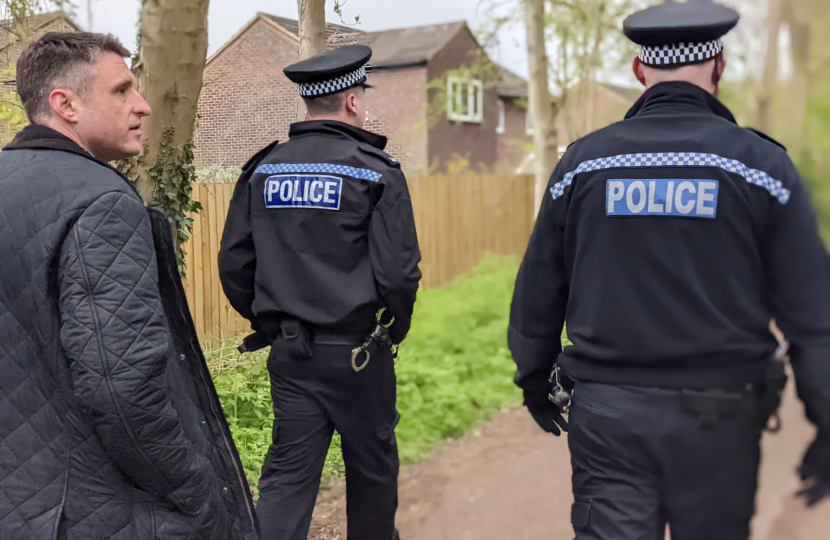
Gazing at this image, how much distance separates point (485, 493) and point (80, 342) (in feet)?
10.6

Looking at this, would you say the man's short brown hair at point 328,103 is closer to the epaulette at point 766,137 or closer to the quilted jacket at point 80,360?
the quilted jacket at point 80,360

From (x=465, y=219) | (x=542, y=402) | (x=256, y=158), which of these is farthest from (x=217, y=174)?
(x=465, y=219)

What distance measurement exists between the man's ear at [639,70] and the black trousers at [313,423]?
1.37m

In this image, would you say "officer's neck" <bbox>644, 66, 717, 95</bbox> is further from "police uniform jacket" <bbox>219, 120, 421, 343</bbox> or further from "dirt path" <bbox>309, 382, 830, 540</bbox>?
"dirt path" <bbox>309, 382, 830, 540</bbox>

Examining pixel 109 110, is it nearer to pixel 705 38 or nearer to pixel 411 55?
pixel 705 38

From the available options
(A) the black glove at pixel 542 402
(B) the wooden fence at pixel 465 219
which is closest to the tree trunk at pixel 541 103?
(B) the wooden fence at pixel 465 219

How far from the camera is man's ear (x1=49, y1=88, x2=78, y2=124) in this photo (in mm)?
1861

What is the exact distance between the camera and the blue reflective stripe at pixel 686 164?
1812mm

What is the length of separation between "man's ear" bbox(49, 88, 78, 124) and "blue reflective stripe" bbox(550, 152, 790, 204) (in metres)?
1.28

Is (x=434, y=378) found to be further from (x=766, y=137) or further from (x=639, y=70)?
(x=766, y=137)

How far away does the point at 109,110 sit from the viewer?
1.95 m

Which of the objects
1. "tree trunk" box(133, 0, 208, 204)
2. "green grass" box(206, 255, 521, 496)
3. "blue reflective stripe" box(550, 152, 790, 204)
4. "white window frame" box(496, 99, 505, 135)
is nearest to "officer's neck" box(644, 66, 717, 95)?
"blue reflective stripe" box(550, 152, 790, 204)

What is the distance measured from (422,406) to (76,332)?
4.16m

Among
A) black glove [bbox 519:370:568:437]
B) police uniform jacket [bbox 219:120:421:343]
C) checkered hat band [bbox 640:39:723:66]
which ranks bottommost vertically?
black glove [bbox 519:370:568:437]
